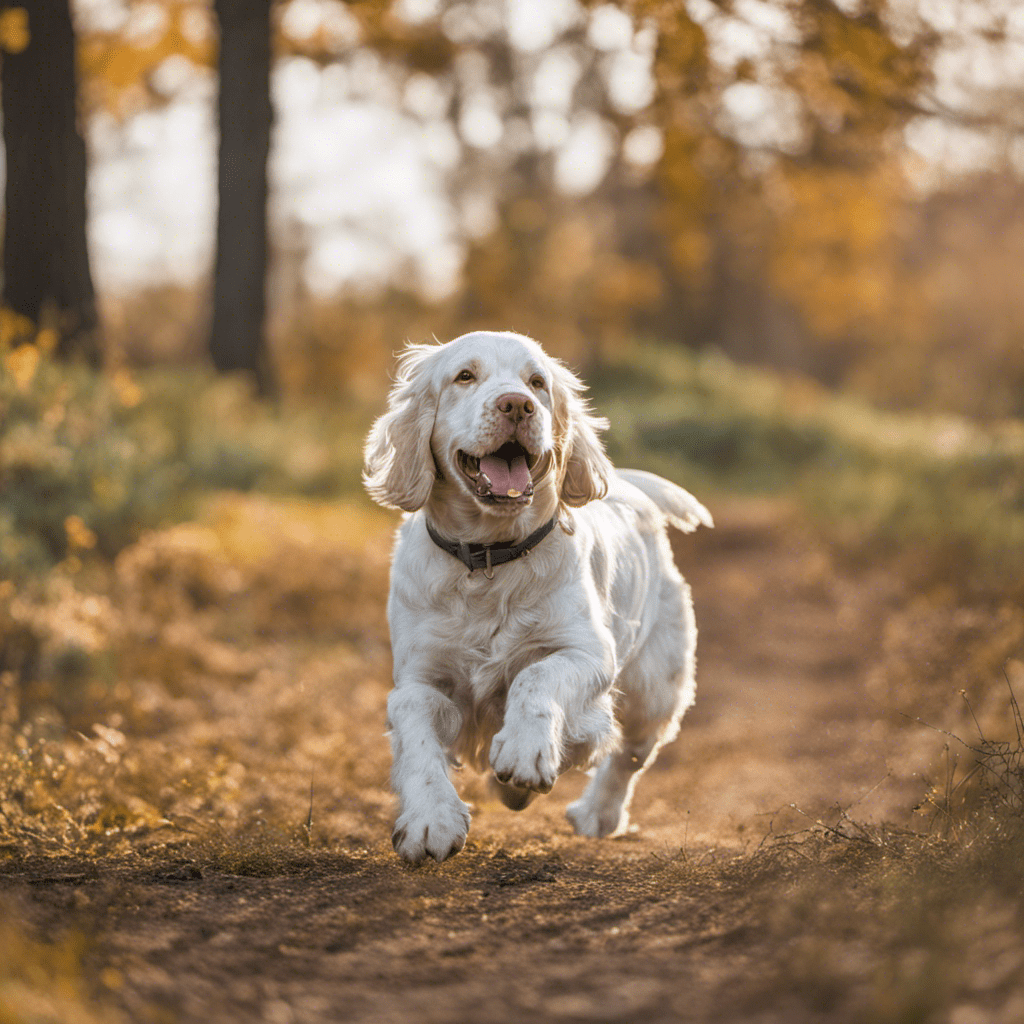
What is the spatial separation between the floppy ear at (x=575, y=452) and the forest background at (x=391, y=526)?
45.1 inches

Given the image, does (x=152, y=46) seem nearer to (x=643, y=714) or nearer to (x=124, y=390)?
(x=124, y=390)

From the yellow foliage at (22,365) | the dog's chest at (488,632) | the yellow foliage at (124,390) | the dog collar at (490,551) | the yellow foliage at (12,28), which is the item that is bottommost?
the dog's chest at (488,632)

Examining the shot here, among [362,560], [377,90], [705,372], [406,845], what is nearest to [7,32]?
[362,560]

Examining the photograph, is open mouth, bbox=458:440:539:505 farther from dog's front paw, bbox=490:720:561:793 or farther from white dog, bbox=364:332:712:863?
dog's front paw, bbox=490:720:561:793

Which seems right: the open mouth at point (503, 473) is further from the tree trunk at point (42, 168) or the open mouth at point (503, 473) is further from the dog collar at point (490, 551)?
the tree trunk at point (42, 168)

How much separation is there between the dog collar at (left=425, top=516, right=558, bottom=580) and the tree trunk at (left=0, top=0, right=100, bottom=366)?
19.4 ft

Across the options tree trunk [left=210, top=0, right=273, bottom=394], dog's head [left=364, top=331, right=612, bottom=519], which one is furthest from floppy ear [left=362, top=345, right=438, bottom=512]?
tree trunk [left=210, top=0, right=273, bottom=394]

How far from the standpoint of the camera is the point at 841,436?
12.9 m

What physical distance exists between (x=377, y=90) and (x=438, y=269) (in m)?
4.37

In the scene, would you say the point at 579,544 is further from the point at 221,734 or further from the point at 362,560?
the point at 362,560

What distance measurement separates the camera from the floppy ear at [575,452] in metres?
3.63

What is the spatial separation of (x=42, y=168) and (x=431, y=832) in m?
7.23

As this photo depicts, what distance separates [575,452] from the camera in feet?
12.0

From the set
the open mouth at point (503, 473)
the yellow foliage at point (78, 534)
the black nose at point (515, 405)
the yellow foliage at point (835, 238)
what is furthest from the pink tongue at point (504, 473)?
the yellow foliage at point (835, 238)
